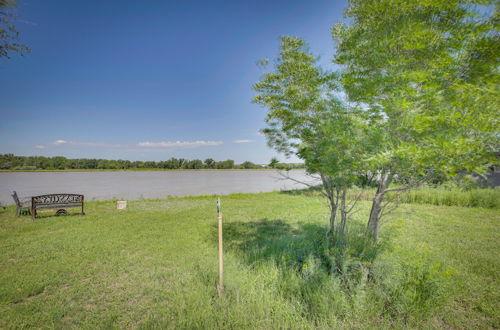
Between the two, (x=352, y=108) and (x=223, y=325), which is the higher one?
(x=352, y=108)

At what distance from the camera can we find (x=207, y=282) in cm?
387

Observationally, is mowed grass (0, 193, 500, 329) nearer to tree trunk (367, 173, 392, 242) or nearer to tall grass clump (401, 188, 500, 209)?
tree trunk (367, 173, 392, 242)

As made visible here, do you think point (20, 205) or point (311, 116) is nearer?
point (311, 116)

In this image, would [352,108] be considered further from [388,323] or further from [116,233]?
[116,233]

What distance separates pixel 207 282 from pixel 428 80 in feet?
16.8

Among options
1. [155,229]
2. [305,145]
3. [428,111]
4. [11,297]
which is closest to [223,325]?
[305,145]

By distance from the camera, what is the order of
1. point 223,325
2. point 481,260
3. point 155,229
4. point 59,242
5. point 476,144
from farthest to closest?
point 155,229 < point 59,242 < point 481,260 < point 223,325 < point 476,144

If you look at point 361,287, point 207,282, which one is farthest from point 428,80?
point 207,282

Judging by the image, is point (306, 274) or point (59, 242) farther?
point (59, 242)

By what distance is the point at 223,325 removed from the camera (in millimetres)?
2816

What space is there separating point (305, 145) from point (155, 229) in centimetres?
701

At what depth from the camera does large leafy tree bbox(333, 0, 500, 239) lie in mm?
2596

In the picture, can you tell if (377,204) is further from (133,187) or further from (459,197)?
(133,187)

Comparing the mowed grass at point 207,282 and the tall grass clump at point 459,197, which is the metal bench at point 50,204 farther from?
the tall grass clump at point 459,197
